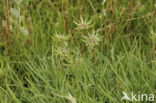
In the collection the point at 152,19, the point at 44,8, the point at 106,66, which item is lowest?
the point at 106,66

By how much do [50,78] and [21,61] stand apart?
0.24 metres

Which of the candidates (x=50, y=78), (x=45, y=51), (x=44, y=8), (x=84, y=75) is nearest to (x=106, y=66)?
(x=84, y=75)

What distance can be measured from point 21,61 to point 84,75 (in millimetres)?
444

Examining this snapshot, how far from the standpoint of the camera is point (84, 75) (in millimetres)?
1202

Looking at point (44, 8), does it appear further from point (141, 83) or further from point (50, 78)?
point (141, 83)

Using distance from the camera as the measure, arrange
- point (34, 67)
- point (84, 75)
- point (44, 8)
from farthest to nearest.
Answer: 1. point (44, 8)
2. point (34, 67)
3. point (84, 75)

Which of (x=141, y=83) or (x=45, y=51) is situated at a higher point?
(x=45, y=51)

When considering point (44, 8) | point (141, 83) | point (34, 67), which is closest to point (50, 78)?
point (34, 67)

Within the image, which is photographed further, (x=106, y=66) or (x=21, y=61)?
(x=21, y=61)

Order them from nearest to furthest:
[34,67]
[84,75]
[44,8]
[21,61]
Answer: [84,75], [34,67], [21,61], [44,8]

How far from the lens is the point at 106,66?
127cm

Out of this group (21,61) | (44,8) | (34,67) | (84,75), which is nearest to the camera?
(84,75)

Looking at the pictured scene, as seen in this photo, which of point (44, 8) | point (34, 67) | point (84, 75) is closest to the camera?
point (84, 75)

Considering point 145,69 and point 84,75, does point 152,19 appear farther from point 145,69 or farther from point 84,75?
point 84,75
